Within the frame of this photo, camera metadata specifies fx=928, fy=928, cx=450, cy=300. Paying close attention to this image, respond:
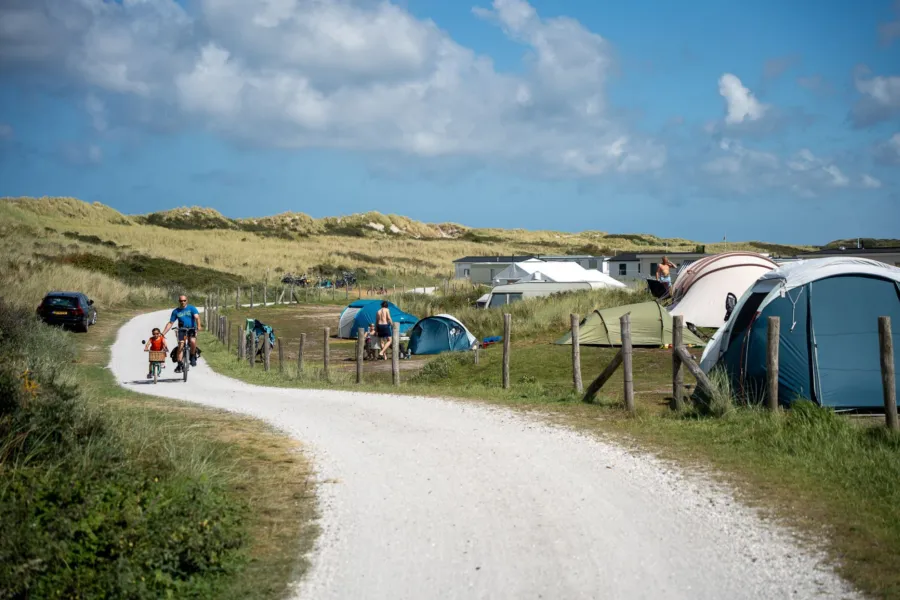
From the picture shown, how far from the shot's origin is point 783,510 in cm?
777

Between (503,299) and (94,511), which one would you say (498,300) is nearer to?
(503,299)

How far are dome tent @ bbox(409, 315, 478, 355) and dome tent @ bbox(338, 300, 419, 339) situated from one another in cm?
430

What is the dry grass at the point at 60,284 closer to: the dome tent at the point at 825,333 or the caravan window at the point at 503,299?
the caravan window at the point at 503,299

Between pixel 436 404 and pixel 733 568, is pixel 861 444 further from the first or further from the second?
pixel 436 404

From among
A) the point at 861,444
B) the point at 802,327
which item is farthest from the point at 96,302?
the point at 861,444

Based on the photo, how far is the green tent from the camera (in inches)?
1067

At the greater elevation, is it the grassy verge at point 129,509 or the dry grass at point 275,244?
the dry grass at point 275,244

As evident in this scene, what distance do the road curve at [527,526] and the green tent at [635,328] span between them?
15.5 meters

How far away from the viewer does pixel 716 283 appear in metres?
29.0

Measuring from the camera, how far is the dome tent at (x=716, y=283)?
2870 cm

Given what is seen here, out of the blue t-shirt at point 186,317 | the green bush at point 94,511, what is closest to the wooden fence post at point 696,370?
the green bush at point 94,511

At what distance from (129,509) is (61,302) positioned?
104 ft

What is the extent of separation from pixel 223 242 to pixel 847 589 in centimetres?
10487

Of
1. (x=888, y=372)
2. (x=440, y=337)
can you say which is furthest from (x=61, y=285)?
(x=888, y=372)
